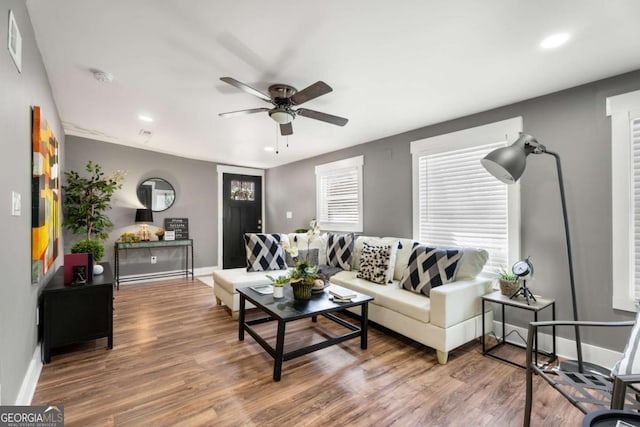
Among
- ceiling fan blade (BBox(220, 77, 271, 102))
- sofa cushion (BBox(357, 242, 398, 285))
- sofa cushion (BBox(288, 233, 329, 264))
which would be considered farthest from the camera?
sofa cushion (BBox(288, 233, 329, 264))

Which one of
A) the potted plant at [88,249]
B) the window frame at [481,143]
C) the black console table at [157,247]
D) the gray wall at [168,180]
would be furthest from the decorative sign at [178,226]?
the window frame at [481,143]

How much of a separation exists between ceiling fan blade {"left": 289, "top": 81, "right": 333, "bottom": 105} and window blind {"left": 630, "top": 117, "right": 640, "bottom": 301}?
2.38m

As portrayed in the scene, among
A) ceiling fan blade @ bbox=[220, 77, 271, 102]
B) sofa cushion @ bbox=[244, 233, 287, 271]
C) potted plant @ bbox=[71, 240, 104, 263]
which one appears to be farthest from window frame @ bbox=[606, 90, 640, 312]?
potted plant @ bbox=[71, 240, 104, 263]

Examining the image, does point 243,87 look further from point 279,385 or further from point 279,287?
point 279,385

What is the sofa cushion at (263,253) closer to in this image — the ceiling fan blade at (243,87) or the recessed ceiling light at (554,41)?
the ceiling fan blade at (243,87)

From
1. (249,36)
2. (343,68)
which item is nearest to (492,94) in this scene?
(343,68)

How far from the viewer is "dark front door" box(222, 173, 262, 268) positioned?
631 centimetres

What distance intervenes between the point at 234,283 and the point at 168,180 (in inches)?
129

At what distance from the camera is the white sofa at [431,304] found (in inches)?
96.3

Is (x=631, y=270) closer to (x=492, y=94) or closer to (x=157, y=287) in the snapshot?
(x=492, y=94)

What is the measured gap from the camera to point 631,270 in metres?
2.23

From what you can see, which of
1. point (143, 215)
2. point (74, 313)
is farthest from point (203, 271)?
point (74, 313)

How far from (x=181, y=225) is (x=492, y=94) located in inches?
213

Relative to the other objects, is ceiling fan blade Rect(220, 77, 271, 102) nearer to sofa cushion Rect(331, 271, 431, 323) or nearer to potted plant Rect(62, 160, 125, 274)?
sofa cushion Rect(331, 271, 431, 323)
